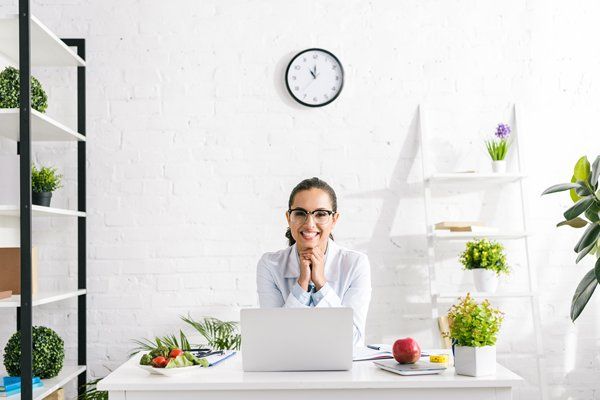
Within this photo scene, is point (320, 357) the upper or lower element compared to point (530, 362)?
upper

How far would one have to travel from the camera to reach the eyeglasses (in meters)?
2.57

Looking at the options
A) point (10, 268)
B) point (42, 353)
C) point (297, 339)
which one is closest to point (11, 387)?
point (42, 353)

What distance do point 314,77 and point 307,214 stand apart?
46.1 inches

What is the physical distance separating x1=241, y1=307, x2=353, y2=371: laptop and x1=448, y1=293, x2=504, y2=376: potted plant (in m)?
0.30

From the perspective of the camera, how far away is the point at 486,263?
126 inches

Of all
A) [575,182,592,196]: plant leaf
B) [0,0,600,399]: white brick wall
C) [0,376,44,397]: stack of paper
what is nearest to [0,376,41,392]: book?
[0,376,44,397]: stack of paper

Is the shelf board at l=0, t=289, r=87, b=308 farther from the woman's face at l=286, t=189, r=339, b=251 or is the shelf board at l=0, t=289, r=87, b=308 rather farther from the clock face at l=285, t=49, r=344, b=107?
the clock face at l=285, t=49, r=344, b=107

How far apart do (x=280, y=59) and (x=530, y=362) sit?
205cm

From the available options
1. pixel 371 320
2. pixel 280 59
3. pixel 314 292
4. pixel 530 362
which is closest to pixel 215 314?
pixel 371 320

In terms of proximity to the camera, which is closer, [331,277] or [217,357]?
[217,357]

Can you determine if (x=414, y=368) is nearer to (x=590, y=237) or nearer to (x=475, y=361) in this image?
(x=475, y=361)

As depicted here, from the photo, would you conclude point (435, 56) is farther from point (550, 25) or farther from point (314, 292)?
point (314, 292)

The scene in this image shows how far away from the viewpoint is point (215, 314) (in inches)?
136

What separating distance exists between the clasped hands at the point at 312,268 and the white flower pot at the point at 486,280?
1.00 metres
